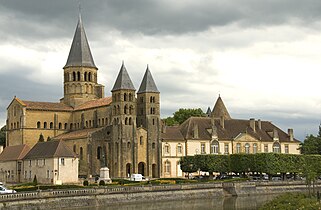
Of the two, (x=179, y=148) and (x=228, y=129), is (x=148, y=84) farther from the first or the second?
(x=228, y=129)

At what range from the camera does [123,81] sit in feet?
293

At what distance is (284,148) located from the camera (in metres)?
105

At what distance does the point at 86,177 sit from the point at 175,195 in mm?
25667

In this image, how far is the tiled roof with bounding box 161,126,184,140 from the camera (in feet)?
309

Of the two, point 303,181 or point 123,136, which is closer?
point 303,181

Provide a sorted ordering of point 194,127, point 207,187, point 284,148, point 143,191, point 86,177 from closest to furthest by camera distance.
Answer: point 143,191, point 207,187, point 86,177, point 194,127, point 284,148

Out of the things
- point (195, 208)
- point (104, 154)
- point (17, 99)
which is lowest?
point (195, 208)

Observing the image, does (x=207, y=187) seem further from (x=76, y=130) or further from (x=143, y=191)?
(x=76, y=130)

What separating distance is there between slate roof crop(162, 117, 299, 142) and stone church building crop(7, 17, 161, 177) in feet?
17.8

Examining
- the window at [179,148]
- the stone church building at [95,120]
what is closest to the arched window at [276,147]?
the window at [179,148]

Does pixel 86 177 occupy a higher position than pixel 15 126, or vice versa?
pixel 15 126

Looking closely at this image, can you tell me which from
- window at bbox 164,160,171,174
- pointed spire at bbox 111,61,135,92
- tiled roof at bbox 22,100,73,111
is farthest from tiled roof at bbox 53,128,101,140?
window at bbox 164,160,171,174

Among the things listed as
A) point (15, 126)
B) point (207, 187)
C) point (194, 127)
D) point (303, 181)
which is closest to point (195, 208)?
point (207, 187)

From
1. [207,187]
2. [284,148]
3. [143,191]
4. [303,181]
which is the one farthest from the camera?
[284,148]
